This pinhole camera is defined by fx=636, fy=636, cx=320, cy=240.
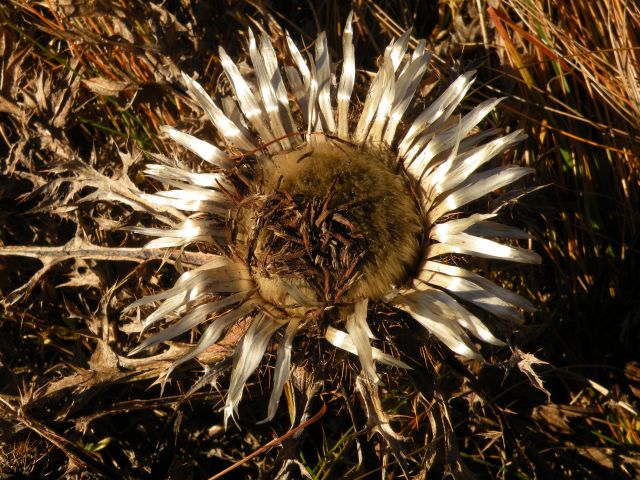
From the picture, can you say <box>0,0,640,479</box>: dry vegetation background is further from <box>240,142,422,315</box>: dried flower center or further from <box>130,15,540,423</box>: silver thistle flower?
<box>240,142,422,315</box>: dried flower center

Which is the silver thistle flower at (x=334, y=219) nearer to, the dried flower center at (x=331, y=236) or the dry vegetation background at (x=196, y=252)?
the dried flower center at (x=331, y=236)

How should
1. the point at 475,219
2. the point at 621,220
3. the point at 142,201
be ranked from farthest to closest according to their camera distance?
1. the point at 621,220
2. the point at 142,201
3. the point at 475,219

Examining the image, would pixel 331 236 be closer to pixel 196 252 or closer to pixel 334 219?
pixel 334 219

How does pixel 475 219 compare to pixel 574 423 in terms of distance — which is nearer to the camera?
pixel 475 219

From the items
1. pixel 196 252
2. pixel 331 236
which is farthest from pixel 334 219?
pixel 196 252

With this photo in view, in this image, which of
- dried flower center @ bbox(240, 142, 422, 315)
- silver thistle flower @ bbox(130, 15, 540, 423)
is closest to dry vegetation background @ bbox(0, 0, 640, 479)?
silver thistle flower @ bbox(130, 15, 540, 423)

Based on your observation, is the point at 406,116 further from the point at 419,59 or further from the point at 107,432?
the point at 107,432

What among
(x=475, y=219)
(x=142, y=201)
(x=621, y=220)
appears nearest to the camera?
(x=475, y=219)

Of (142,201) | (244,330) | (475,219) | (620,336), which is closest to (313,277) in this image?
(244,330)
